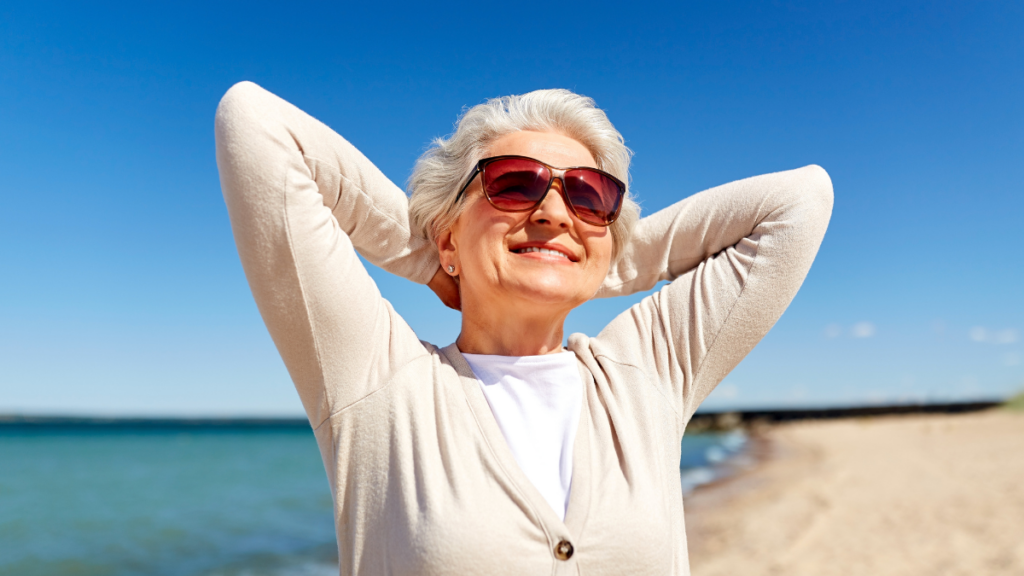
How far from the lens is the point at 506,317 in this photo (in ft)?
5.15

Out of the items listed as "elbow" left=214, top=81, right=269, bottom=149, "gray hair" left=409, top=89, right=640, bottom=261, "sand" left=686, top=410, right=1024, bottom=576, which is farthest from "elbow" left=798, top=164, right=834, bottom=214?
"sand" left=686, top=410, right=1024, bottom=576

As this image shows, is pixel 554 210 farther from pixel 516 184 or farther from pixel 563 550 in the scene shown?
pixel 563 550

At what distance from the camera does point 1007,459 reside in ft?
42.1

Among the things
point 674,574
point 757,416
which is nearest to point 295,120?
point 674,574

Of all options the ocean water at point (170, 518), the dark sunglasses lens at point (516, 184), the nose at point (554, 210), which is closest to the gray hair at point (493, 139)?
the dark sunglasses lens at point (516, 184)

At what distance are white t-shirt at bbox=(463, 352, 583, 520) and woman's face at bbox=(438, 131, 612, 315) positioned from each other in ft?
0.47

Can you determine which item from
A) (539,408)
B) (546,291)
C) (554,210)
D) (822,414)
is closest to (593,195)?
(554,210)

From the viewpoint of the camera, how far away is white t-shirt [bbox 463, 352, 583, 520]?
1363 millimetres

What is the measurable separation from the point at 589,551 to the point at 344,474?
21.8 inches

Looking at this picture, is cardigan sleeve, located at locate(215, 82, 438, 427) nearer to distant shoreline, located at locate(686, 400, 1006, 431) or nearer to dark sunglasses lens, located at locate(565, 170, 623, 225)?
dark sunglasses lens, located at locate(565, 170, 623, 225)

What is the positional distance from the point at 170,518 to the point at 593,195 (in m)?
14.6

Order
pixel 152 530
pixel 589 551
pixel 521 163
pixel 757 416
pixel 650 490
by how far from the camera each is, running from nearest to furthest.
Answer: pixel 589 551
pixel 650 490
pixel 521 163
pixel 152 530
pixel 757 416

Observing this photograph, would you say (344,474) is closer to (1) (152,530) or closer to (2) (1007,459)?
(1) (152,530)

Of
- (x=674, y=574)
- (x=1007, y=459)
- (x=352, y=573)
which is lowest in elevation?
(x=1007, y=459)
